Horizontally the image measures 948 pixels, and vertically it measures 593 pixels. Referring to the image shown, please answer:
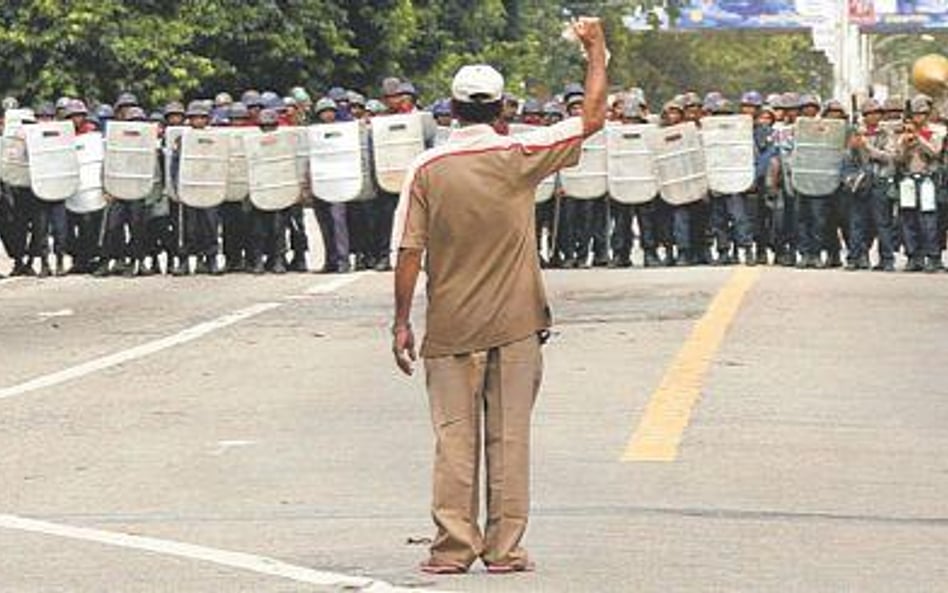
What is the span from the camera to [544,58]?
76.6 m

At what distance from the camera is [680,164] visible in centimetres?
3070

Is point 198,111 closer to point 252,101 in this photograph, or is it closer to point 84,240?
point 252,101

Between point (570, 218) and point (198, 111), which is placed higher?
point (198, 111)

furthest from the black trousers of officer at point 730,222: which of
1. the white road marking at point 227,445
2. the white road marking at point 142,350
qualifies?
the white road marking at point 227,445

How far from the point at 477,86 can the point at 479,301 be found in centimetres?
81

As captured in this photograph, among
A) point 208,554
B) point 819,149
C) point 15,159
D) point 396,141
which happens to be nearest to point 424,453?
point 208,554

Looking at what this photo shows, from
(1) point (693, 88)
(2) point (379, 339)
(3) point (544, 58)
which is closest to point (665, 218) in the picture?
(2) point (379, 339)

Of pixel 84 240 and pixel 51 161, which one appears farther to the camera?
pixel 84 240

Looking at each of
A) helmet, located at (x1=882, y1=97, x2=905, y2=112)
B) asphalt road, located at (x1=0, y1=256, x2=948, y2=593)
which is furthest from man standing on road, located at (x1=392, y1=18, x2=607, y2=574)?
helmet, located at (x1=882, y1=97, x2=905, y2=112)

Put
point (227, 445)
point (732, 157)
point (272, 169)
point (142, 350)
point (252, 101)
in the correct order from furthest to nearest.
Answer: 1. point (252, 101)
2. point (272, 169)
3. point (732, 157)
4. point (142, 350)
5. point (227, 445)

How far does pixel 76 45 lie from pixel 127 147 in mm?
14940

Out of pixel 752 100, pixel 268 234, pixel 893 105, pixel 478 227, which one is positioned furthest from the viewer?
pixel 752 100

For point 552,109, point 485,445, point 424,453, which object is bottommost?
point 552,109

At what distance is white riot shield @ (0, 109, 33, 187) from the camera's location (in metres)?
30.8
